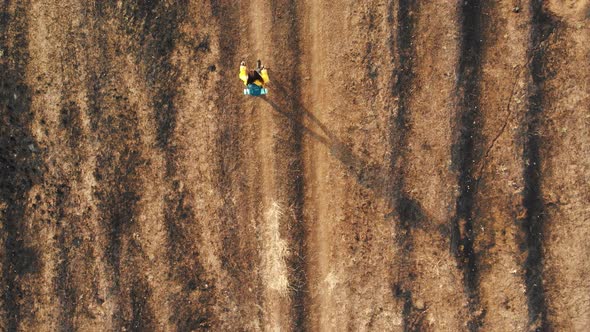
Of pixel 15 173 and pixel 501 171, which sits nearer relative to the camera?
pixel 501 171


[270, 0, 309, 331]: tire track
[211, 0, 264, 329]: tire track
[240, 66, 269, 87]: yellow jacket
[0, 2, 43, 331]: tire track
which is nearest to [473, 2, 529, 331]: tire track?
[270, 0, 309, 331]: tire track

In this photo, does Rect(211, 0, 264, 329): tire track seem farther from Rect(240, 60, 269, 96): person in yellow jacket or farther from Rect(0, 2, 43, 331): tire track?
Rect(0, 2, 43, 331): tire track

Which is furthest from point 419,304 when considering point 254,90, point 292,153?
point 254,90

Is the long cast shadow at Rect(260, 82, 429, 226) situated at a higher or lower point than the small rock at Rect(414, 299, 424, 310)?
higher

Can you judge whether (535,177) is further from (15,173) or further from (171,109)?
(15,173)

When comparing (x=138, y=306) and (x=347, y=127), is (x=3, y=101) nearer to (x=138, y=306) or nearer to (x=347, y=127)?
(x=138, y=306)

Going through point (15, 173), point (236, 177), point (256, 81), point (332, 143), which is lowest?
point (236, 177)

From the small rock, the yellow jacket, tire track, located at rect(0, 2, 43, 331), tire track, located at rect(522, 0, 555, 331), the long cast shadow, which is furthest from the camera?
tire track, located at rect(0, 2, 43, 331)
